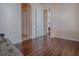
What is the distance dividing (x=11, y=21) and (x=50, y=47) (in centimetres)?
69

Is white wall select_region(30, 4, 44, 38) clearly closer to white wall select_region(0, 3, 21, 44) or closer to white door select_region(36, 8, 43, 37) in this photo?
white door select_region(36, 8, 43, 37)

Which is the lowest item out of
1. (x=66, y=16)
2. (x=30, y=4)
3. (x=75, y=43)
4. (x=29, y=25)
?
(x=75, y=43)

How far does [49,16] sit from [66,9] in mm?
270

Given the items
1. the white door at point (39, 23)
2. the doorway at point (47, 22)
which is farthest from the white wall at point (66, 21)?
the white door at point (39, 23)

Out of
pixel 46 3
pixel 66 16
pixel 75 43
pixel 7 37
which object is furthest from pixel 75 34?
pixel 7 37

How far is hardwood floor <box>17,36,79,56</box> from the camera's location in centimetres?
203

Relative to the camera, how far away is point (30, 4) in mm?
2027

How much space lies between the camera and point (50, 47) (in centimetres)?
206

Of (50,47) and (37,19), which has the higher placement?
(37,19)

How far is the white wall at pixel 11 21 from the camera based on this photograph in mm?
2008

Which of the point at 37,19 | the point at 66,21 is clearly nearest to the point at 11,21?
the point at 37,19

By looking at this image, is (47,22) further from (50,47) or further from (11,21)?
(11,21)

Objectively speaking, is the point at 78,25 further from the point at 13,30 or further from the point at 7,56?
the point at 7,56

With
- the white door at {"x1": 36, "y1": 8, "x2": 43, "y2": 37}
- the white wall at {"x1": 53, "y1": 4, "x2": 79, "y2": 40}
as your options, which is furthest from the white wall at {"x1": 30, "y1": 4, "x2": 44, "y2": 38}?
the white wall at {"x1": 53, "y1": 4, "x2": 79, "y2": 40}
